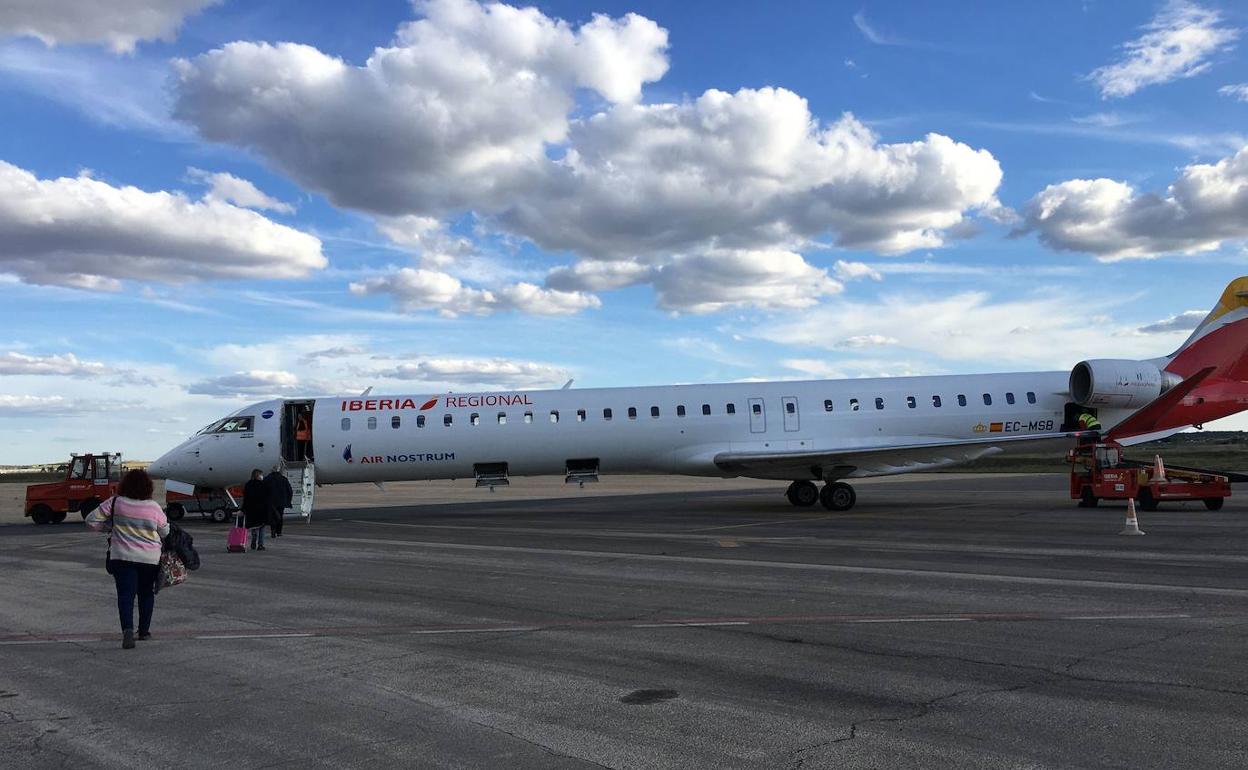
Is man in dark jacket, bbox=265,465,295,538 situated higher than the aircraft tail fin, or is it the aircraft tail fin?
the aircraft tail fin

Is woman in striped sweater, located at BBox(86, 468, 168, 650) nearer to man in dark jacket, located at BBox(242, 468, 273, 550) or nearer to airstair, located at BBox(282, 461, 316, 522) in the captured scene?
man in dark jacket, located at BBox(242, 468, 273, 550)

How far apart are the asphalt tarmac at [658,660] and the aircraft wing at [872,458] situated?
23.0ft

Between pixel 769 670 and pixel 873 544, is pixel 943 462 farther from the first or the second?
pixel 769 670

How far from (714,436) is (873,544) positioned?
8.93 meters

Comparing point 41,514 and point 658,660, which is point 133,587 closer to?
point 658,660

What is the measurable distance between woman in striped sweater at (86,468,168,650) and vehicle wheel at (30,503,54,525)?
22.4m

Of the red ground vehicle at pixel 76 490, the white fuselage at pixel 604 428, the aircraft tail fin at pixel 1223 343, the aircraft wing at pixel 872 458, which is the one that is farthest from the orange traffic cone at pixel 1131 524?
the red ground vehicle at pixel 76 490

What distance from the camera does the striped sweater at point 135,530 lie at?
794 centimetres

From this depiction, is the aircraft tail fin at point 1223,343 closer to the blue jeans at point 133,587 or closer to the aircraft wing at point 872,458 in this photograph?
the aircraft wing at point 872,458

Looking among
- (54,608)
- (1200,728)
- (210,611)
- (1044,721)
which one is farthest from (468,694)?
(54,608)

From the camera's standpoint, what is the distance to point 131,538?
795 cm

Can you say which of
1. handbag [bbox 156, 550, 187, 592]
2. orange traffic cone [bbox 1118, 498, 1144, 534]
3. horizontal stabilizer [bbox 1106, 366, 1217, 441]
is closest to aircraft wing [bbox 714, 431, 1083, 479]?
horizontal stabilizer [bbox 1106, 366, 1217, 441]

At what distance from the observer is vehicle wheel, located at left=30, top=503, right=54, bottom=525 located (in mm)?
26859

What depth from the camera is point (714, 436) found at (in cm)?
2372
